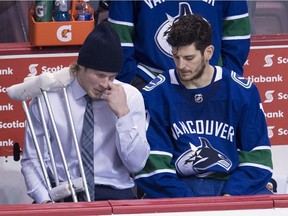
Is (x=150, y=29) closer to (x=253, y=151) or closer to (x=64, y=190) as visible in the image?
(x=253, y=151)

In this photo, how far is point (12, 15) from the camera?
7820 millimetres

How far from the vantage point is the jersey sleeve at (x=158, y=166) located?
5723 mm

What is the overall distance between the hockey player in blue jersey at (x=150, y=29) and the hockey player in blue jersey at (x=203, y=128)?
723mm

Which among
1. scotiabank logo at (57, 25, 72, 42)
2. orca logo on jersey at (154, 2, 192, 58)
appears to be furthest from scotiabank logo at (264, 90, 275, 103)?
scotiabank logo at (57, 25, 72, 42)

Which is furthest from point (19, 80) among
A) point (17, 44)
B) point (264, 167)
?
point (264, 167)

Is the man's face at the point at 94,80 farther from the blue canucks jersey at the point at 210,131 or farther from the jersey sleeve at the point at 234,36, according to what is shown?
Result: the jersey sleeve at the point at 234,36

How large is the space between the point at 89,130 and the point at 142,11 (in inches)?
46.0

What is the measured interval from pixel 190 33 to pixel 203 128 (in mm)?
493

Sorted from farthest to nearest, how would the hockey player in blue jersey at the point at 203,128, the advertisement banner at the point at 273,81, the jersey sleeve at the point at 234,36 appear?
the advertisement banner at the point at 273,81, the jersey sleeve at the point at 234,36, the hockey player in blue jersey at the point at 203,128

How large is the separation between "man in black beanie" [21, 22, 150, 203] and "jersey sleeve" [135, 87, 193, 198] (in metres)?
0.10

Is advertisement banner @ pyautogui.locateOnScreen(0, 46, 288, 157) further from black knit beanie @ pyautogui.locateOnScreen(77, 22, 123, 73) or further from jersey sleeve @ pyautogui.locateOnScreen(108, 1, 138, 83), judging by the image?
black knit beanie @ pyautogui.locateOnScreen(77, 22, 123, 73)

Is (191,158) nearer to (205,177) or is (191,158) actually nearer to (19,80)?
(205,177)

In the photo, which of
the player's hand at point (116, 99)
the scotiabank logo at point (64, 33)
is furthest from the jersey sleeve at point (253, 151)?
the scotiabank logo at point (64, 33)

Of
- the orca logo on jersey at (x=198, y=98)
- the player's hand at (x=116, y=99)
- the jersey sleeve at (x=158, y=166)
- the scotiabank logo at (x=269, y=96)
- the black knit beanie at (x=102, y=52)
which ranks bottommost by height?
the scotiabank logo at (x=269, y=96)
